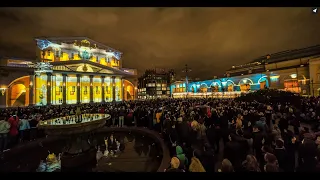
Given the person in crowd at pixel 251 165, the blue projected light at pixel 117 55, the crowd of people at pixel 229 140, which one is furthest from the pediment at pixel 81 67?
the person in crowd at pixel 251 165

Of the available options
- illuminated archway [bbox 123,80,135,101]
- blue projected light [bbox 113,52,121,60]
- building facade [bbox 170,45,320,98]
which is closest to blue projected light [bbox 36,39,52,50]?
blue projected light [bbox 113,52,121,60]

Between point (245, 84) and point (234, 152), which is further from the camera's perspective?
point (245, 84)

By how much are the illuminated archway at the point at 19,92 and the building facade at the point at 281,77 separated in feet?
140

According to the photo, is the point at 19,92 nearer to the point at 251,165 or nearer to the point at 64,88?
the point at 64,88

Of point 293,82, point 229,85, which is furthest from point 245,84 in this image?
point 293,82

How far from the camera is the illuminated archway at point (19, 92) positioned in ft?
108

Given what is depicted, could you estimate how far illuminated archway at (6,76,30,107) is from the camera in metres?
33.0

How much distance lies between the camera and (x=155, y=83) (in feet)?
306

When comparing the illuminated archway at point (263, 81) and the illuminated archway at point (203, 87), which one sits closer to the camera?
the illuminated archway at point (263, 81)

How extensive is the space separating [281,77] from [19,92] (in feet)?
222

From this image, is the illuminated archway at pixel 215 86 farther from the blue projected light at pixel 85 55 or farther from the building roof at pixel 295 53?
the blue projected light at pixel 85 55

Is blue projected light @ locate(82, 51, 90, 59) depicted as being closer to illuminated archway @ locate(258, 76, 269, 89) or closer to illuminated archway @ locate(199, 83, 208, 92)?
illuminated archway @ locate(199, 83, 208, 92)
